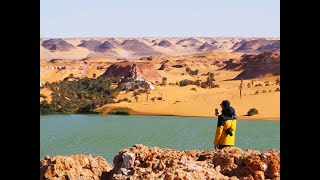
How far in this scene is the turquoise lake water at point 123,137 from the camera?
47.1 feet

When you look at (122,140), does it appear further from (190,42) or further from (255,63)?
(190,42)

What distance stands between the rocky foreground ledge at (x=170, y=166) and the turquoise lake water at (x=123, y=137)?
595cm

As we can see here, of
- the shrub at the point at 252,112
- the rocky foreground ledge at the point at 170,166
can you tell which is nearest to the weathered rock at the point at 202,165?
the rocky foreground ledge at the point at 170,166

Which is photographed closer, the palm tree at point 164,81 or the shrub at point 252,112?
the shrub at point 252,112

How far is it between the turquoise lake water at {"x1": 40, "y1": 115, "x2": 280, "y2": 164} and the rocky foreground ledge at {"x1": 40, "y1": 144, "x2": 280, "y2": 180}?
19.5ft

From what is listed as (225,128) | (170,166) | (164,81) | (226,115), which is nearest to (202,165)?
(170,166)

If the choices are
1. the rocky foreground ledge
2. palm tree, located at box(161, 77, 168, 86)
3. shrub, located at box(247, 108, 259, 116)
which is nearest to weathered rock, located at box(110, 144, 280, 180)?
the rocky foreground ledge

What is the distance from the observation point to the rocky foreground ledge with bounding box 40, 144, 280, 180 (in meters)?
4.82

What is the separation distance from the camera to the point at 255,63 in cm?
4341

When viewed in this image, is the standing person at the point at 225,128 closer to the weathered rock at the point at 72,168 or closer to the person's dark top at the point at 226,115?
the person's dark top at the point at 226,115

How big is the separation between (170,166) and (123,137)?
12.3 meters
